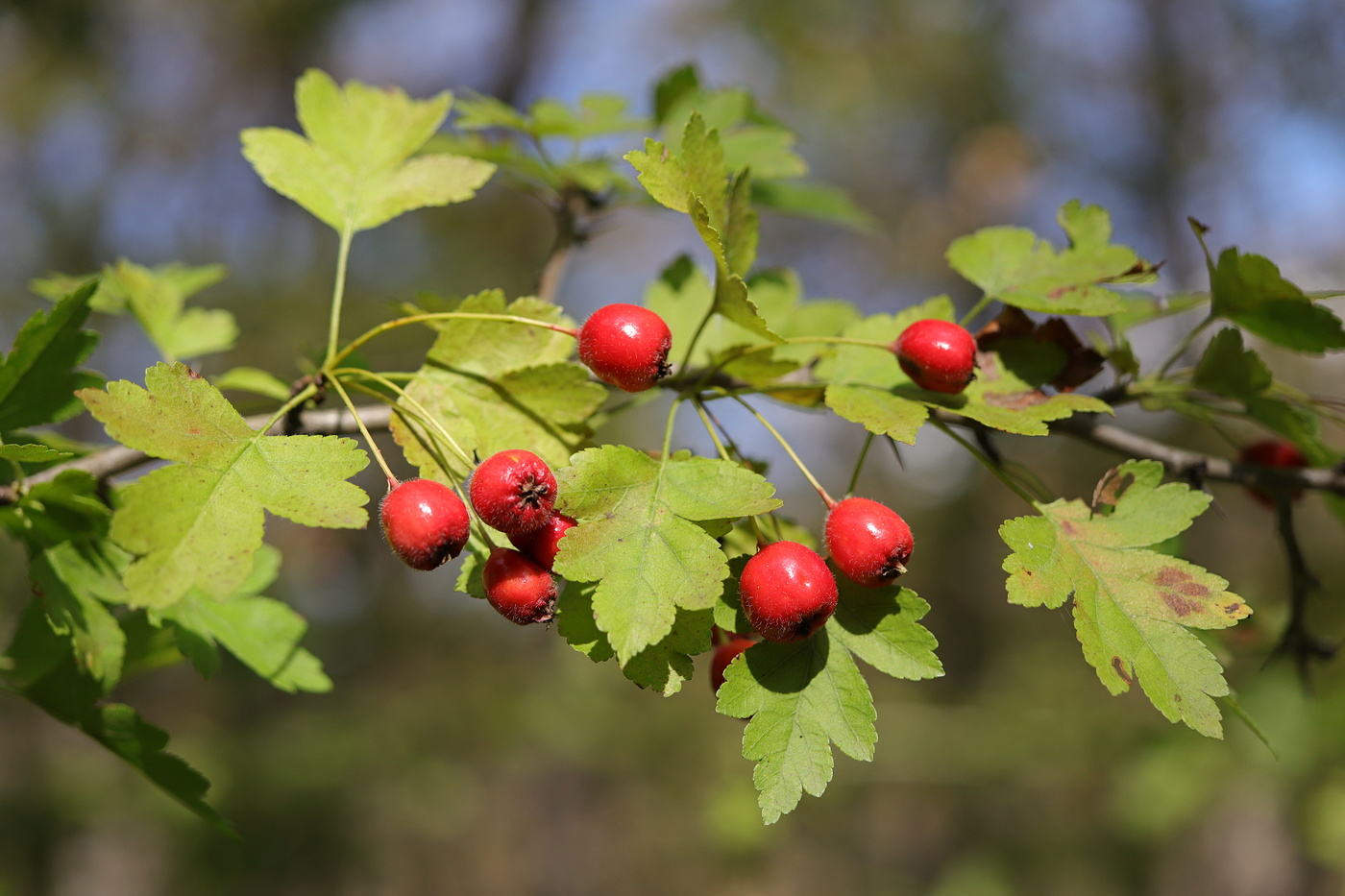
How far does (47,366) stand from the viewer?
3.77 ft

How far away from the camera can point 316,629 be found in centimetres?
1273

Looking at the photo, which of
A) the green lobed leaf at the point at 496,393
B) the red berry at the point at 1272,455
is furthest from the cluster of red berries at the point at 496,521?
the red berry at the point at 1272,455

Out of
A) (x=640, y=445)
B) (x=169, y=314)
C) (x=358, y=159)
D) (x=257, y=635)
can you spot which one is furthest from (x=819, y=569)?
(x=640, y=445)

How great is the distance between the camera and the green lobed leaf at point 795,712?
958 mm

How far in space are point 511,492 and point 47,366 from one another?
75 centimetres

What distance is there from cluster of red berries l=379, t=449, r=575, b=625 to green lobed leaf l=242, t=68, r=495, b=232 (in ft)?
2.16

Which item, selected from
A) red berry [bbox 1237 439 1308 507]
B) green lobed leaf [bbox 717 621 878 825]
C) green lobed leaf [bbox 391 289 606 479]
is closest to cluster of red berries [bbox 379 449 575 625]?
green lobed leaf [bbox 391 289 606 479]

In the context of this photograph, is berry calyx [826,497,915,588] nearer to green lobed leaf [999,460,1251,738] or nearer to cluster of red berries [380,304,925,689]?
cluster of red berries [380,304,925,689]

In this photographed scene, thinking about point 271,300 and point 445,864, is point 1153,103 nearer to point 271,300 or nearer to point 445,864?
point 271,300

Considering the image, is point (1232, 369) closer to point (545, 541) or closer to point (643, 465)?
point (643, 465)

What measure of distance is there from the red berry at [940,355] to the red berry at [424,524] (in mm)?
645

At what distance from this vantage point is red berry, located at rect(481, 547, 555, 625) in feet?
3.20

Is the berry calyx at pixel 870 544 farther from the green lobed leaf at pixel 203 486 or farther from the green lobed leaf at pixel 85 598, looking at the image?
the green lobed leaf at pixel 85 598

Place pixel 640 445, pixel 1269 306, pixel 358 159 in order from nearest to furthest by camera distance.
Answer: pixel 1269 306 → pixel 358 159 → pixel 640 445
